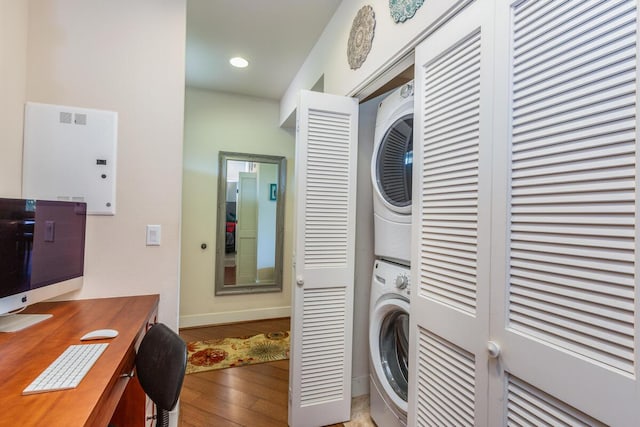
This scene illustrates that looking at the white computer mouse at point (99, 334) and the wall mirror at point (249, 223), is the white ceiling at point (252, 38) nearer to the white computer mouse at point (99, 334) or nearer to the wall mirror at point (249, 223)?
the wall mirror at point (249, 223)

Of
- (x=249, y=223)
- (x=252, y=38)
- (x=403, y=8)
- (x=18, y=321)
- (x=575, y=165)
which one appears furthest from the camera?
Result: (x=249, y=223)

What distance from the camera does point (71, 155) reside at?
1.52 metres

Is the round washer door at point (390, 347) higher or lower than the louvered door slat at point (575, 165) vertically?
lower

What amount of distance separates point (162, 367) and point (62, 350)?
350 millimetres

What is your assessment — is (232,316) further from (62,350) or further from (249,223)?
(62,350)

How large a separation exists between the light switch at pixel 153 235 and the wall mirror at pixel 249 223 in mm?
1777

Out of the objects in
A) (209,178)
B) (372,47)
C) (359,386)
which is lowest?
(359,386)

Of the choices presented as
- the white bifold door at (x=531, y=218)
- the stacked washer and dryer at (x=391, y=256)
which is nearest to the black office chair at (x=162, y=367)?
the white bifold door at (x=531, y=218)

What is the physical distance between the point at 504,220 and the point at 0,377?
1.46 metres

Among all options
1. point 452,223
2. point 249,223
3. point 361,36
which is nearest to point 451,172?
point 452,223

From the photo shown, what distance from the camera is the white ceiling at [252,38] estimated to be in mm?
2043

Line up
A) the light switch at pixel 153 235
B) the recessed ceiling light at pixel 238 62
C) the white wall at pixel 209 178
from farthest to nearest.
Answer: the white wall at pixel 209 178
the recessed ceiling light at pixel 238 62
the light switch at pixel 153 235

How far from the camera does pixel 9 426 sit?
2.04ft

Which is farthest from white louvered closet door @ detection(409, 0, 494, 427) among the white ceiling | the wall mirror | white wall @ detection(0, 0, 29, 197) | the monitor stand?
the wall mirror
